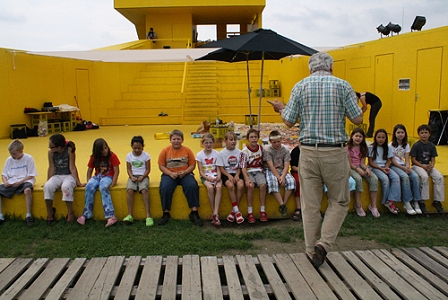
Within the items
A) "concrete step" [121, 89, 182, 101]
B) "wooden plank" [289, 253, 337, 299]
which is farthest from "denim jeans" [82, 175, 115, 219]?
"concrete step" [121, 89, 182, 101]

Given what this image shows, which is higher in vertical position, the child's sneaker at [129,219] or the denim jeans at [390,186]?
the denim jeans at [390,186]

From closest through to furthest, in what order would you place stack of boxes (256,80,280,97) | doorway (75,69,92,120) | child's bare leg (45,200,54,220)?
child's bare leg (45,200,54,220) < doorway (75,69,92,120) < stack of boxes (256,80,280,97)

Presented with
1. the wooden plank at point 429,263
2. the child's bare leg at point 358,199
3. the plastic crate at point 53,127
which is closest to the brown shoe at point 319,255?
the wooden plank at point 429,263

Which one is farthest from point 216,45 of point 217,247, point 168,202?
point 217,247

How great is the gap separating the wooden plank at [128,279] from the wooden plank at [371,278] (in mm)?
1843

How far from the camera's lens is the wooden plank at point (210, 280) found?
323 centimetres

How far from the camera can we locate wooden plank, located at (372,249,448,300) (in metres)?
3.17

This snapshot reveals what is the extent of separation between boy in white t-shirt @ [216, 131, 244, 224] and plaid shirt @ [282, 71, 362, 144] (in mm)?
1961

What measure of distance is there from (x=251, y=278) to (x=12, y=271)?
199 centimetres

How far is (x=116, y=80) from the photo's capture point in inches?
655

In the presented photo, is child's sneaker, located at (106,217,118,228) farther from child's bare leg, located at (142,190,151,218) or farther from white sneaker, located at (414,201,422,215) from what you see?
white sneaker, located at (414,201,422,215)

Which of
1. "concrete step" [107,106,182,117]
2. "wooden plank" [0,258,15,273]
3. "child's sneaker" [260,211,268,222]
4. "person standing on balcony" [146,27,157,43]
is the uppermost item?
"person standing on balcony" [146,27,157,43]

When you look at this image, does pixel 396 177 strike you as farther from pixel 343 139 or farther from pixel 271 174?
pixel 343 139

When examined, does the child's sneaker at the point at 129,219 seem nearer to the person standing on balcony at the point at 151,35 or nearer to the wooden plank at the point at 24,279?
the wooden plank at the point at 24,279
